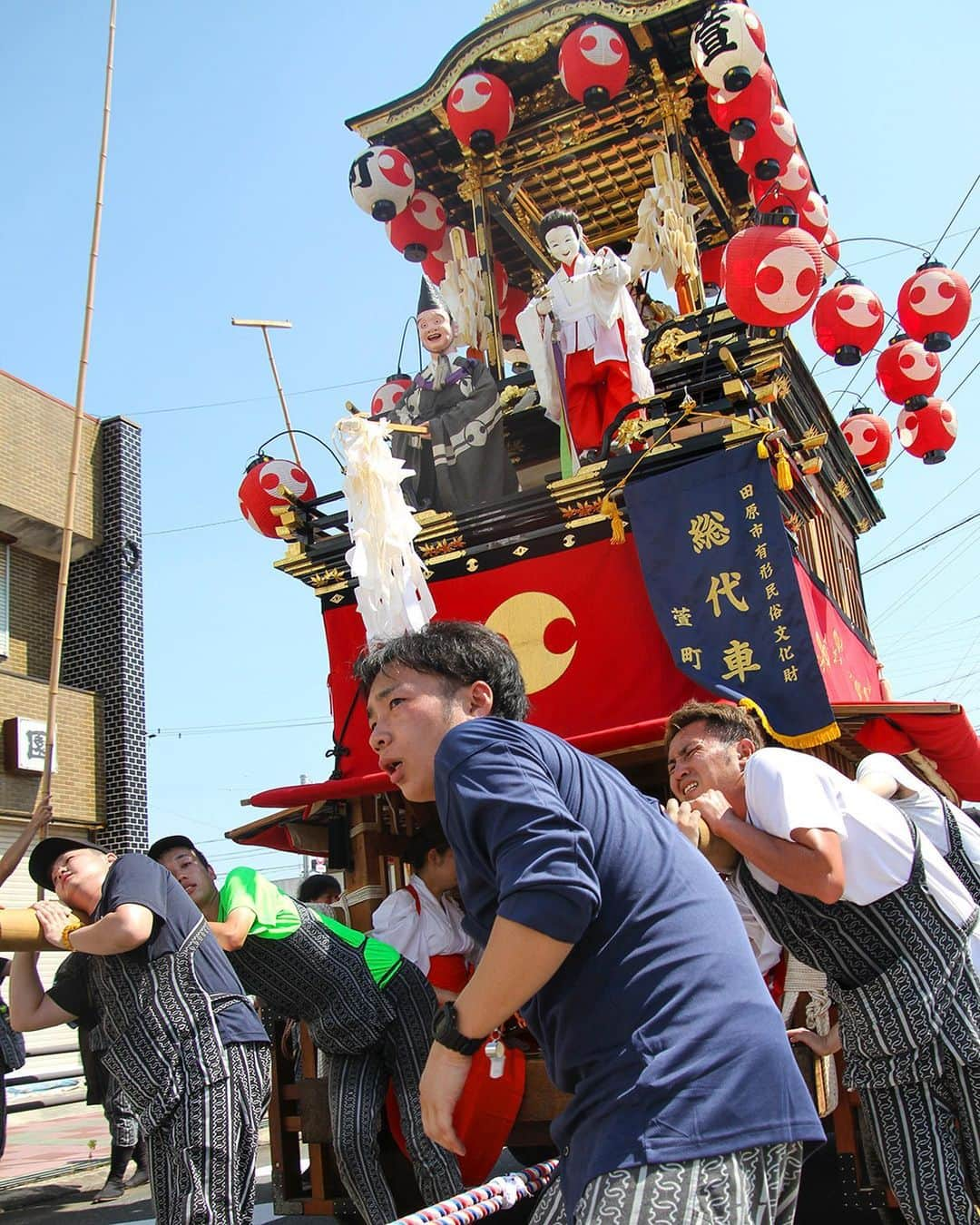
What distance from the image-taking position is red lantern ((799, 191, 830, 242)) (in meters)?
10.3

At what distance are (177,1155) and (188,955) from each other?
0.57 meters

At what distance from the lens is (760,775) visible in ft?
8.20

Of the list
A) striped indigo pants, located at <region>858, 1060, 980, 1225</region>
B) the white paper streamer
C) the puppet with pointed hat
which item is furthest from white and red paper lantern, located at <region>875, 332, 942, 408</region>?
striped indigo pants, located at <region>858, 1060, 980, 1225</region>

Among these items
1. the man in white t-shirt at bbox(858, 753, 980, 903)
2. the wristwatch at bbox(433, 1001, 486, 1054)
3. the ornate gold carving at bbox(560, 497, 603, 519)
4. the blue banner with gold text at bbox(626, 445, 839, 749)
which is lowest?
the wristwatch at bbox(433, 1001, 486, 1054)

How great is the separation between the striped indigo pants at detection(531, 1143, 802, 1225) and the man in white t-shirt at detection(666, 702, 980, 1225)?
0.91 m

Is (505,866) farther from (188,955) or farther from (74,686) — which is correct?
(74,686)

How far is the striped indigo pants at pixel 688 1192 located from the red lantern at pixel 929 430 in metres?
9.52

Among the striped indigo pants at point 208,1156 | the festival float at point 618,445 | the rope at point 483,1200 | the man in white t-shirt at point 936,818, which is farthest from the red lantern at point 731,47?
the rope at point 483,1200

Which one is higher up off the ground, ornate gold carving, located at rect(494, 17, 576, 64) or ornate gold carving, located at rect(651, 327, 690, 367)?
ornate gold carving, located at rect(494, 17, 576, 64)

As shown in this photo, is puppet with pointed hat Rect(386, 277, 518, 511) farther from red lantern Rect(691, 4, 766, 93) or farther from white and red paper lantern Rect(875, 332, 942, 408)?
white and red paper lantern Rect(875, 332, 942, 408)

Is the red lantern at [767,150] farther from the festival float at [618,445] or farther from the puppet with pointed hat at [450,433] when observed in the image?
the puppet with pointed hat at [450,433]

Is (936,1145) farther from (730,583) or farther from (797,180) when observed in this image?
(797,180)

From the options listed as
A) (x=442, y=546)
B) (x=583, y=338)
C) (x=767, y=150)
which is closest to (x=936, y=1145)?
(x=442, y=546)

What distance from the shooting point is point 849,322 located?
8.17 metres
